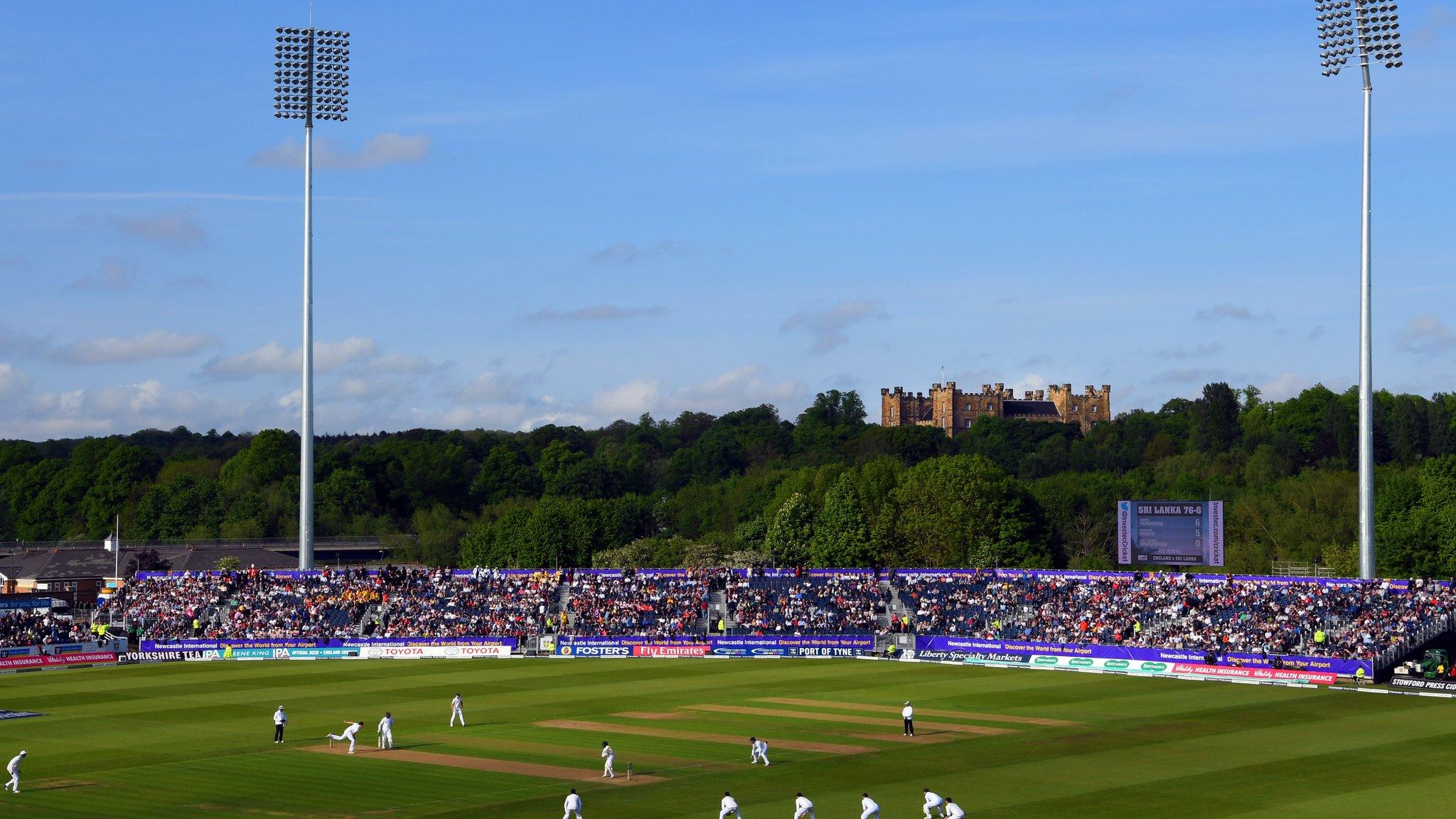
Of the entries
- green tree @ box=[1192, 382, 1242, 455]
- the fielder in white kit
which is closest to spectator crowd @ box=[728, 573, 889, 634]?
the fielder in white kit

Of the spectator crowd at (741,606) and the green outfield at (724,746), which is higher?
the spectator crowd at (741,606)

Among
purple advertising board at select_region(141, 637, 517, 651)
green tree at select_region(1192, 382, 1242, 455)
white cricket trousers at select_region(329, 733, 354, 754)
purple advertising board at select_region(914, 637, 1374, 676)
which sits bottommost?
purple advertising board at select_region(141, 637, 517, 651)

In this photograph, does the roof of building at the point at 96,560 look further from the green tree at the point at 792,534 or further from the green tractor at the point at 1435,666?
the green tractor at the point at 1435,666

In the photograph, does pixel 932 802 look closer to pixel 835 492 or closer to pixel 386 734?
pixel 386 734

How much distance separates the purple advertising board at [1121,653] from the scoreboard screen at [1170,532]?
252 inches

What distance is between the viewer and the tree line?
9706 centimetres

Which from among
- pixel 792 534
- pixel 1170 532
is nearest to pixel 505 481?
pixel 792 534

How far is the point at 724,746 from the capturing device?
1567 inches

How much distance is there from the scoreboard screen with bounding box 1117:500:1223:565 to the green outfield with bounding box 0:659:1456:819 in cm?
1004

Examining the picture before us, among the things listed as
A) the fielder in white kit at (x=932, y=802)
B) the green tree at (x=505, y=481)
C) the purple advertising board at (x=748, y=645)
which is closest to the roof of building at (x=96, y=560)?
the purple advertising board at (x=748, y=645)

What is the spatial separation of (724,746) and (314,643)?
3279cm

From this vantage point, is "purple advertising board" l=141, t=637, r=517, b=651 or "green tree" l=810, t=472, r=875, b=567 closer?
"purple advertising board" l=141, t=637, r=517, b=651

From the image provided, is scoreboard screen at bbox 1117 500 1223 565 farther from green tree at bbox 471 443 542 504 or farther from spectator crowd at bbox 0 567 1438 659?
green tree at bbox 471 443 542 504

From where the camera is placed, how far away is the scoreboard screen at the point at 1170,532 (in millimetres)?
62344
